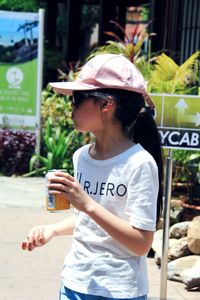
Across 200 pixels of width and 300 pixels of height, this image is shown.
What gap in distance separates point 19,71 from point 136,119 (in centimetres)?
863

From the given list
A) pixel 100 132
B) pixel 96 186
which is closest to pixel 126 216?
pixel 96 186

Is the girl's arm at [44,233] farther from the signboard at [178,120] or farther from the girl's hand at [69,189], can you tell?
the signboard at [178,120]

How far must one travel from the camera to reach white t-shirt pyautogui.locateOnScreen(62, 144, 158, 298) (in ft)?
9.20

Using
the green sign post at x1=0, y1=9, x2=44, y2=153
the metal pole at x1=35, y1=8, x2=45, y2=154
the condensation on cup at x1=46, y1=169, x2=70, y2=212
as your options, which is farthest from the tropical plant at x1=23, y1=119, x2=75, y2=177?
the condensation on cup at x1=46, y1=169, x2=70, y2=212

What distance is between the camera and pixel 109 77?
290cm

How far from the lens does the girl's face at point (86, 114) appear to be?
9.60 feet

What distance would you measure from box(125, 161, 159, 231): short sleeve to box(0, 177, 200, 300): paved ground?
9.33 feet

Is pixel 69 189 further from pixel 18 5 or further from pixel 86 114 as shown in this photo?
pixel 18 5

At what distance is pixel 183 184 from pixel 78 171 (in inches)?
223

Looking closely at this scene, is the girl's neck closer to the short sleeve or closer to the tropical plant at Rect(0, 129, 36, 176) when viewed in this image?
the short sleeve

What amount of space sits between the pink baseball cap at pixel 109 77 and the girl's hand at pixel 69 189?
40 centimetres

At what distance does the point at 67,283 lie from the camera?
2.94 metres

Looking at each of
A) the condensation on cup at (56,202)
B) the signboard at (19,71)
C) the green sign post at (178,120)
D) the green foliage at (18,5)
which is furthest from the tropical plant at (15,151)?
the condensation on cup at (56,202)

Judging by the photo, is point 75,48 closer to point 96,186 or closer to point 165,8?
point 165,8
